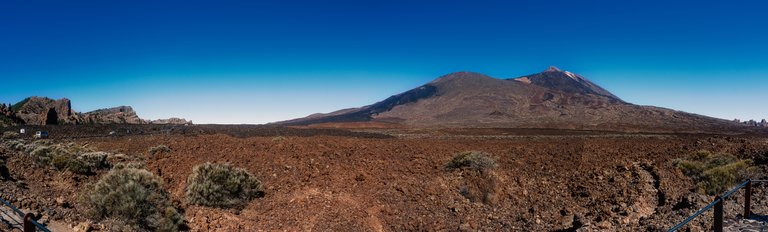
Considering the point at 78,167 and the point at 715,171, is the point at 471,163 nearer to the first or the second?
the point at 715,171

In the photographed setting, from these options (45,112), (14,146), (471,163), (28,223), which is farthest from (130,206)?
(45,112)

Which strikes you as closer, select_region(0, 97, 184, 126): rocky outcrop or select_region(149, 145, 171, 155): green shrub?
select_region(149, 145, 171, 155): green shrub

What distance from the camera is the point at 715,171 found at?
37.5ft

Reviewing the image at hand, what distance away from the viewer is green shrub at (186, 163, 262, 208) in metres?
9.80

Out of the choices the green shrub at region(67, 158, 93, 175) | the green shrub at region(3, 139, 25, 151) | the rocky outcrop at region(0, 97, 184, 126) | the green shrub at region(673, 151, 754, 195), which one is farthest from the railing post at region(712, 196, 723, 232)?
the rocky outcrop at region(0, 97, 184, 126)

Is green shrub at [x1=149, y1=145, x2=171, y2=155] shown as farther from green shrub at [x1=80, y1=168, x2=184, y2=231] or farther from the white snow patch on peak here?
the white snow patch on peak

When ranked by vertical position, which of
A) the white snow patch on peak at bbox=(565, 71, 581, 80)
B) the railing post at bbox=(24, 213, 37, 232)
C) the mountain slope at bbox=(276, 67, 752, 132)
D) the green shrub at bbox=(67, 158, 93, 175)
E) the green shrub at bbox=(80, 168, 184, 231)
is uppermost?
the white snow patch on peak at bbox=(565, 71, 581, 80)

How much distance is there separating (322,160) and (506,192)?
20.1ft

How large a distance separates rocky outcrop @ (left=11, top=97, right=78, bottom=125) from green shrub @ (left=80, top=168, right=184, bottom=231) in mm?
46619

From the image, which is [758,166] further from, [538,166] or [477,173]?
[477,173]

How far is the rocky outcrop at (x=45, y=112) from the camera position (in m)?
46.0

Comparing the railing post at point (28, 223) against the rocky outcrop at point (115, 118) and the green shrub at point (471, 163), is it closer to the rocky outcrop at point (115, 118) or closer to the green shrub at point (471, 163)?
the green shrub at point (471, 163)

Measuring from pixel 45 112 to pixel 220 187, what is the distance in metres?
48.9

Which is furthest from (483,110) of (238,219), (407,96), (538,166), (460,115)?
(238,219)
